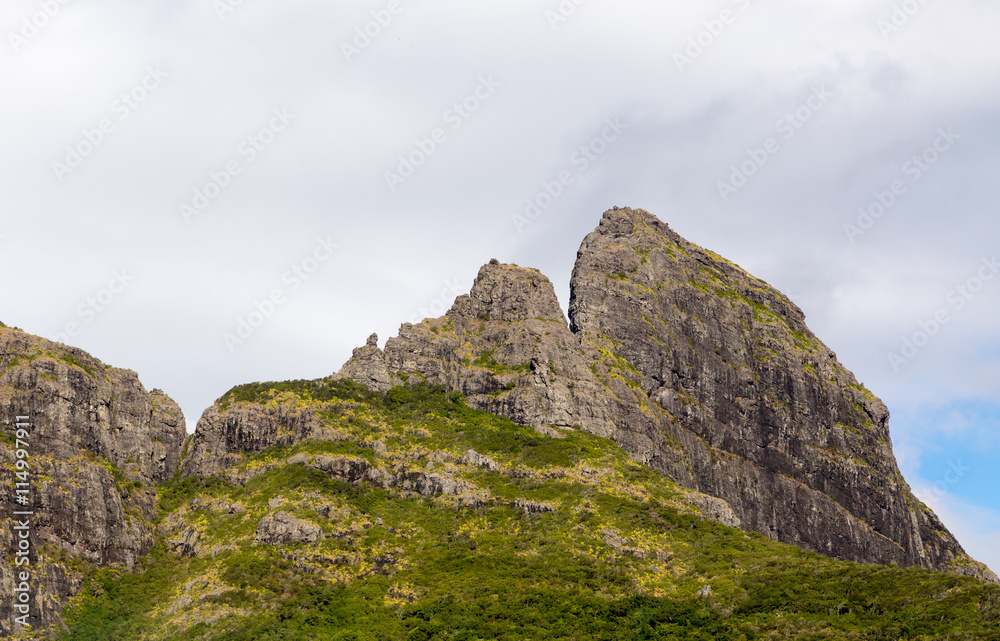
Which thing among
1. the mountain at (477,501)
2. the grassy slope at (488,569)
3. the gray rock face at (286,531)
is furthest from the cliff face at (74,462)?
the gray rock face at (286,531)

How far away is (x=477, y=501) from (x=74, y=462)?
2321 inches

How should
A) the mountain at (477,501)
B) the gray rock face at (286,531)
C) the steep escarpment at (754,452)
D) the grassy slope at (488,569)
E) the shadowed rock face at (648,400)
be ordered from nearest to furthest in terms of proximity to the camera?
the grassy slope at (488,569) < the mountain at (477,501) < the gray rock face at (286,531) < the shadowed rock face at (648,400) < the steep escarpment at (754,452)

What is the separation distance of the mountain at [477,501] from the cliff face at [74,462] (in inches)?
13.5

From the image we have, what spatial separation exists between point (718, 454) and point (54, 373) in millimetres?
119537

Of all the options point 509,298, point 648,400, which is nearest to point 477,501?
point 648,400

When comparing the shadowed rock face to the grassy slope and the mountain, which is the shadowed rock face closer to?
the mountain

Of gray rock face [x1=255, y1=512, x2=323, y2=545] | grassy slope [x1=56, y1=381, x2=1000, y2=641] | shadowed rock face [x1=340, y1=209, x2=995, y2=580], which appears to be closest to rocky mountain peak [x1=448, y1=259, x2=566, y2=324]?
shadowed rock face [x1=340, y1=209, x2=995, y2=580]

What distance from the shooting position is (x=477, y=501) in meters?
146

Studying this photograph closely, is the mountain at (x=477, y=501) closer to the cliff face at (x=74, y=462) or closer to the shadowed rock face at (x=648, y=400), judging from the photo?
the cliff face at (x=74, y=462)

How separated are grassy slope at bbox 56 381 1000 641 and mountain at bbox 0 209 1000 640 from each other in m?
0.40

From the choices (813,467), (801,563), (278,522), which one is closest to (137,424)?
(278,522)

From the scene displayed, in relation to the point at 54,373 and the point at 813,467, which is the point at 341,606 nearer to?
the point at 54,373

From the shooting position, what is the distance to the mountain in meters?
119

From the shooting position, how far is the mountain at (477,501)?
4695 inches
